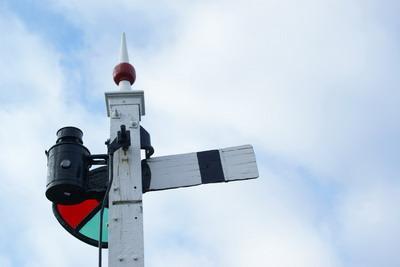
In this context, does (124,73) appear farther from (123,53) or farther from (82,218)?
(82,218)

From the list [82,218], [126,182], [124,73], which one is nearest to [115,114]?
[124,73]

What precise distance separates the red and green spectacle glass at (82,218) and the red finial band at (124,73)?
24.7 inches

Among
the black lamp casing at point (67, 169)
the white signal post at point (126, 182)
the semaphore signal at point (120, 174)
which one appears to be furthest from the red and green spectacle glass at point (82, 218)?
the white signal post at point (126, 182)

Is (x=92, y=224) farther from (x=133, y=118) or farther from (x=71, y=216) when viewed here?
(x=133, y=118)

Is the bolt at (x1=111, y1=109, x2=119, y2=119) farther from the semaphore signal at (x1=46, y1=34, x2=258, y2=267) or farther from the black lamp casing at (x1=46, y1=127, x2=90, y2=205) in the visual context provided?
the black lamp casing at (x1=46, y1=127, x2=90, y2=205)

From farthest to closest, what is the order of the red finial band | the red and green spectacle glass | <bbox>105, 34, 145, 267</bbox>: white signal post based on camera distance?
1. the red finial band
2. the red and green spectacle glass
3. <bbox>105, 34, 145, 267</bbox>: white signal post

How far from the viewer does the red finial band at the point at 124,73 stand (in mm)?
3004

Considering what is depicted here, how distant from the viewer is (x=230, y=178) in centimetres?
278

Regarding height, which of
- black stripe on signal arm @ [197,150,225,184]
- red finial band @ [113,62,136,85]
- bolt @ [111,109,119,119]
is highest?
red finial band @ [113,62,136,85]

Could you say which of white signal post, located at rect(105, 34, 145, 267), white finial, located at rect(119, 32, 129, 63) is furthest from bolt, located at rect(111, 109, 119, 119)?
white finial, located at rect(119, 32, 129, 63)

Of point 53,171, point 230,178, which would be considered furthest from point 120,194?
point 230,178

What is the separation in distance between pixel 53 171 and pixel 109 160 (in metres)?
0.25

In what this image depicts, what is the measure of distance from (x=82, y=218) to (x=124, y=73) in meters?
0.74

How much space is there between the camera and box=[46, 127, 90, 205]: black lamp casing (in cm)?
257
